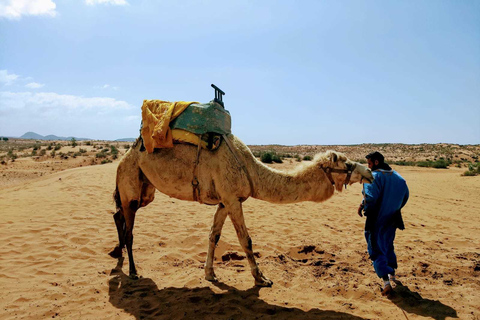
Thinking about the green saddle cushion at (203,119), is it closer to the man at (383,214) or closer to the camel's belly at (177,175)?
the camel's belly at (177,175)

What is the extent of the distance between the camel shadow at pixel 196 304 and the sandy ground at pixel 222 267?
0.05 ft

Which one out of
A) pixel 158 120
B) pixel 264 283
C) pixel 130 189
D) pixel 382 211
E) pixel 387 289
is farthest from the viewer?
pixel 130 189

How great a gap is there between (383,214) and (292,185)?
1354mm

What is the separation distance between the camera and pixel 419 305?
393cm

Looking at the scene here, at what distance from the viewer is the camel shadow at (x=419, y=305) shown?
12.1ft

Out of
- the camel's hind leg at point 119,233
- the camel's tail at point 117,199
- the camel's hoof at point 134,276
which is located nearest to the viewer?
the camel's hoof at point 134,276

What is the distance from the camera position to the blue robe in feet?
13.8

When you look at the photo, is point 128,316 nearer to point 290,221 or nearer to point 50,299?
point 50,299

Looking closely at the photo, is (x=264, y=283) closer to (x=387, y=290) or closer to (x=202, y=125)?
(x=387, y=290)

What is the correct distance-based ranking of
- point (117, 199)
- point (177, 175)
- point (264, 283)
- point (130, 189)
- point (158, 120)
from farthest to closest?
point (117, 199)
point (130, 189)
point (158, 120)
point (177, 175)
point (264, 283)

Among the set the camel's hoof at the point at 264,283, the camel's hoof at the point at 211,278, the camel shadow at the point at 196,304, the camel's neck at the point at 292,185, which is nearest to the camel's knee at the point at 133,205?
the camel shadow at the point at 196,304

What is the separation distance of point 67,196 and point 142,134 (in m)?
7.23

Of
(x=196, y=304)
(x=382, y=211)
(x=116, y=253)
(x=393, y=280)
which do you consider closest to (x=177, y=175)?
(x=196, y=304)

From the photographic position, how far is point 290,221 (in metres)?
8.65
